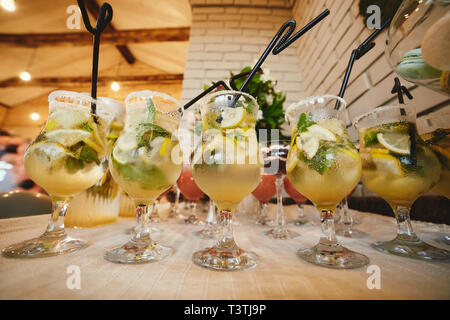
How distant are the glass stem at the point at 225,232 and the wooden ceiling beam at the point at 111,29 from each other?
5.60 metres

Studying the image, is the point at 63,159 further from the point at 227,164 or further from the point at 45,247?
the point at 227,164

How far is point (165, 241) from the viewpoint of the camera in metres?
0.71

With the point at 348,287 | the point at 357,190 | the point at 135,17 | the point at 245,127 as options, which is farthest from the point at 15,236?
the point at 135,17

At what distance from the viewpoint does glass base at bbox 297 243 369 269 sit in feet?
1.60

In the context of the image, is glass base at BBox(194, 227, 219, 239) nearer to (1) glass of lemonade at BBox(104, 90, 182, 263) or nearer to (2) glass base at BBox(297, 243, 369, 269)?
(1) glass of lemonade at BBox(104, 90, 182, 263)

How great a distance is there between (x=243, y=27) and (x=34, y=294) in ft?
11.0

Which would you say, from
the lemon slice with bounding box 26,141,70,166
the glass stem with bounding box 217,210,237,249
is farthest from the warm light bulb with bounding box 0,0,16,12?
the glass stem with bounding box 217,210,237,249

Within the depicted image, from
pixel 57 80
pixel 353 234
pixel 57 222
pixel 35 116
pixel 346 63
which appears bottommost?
pixel 353 234

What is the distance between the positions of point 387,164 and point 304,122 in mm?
307

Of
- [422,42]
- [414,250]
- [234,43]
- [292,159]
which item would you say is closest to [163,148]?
[292,159]

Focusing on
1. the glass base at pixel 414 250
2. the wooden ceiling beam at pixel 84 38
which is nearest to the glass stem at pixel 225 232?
the glass base at pixel 414 250

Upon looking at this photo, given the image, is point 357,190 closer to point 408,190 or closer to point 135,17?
point 408,190

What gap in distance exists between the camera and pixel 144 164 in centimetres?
A: 57

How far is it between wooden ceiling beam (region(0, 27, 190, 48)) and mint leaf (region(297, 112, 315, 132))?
13.1 ft
